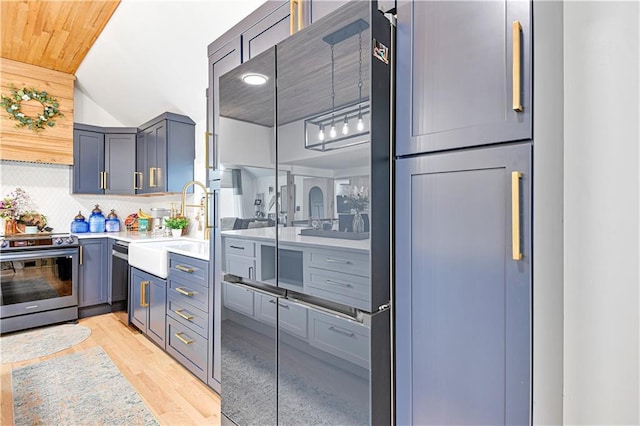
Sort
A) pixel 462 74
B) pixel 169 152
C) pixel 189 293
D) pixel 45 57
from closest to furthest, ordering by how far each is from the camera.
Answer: pixel 462 74, pixel 189 293, pixel 45 57, pixel 169 152

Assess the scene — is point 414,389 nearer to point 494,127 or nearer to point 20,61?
point 494,127

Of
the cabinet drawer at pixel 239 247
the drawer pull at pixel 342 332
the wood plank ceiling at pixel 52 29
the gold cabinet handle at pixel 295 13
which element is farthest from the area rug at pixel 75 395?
the wood plank ceiling at pixel 52 29

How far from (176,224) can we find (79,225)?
1397 millimetres

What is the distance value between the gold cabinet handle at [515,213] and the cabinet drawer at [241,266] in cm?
111

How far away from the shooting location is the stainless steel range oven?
10.6 feet

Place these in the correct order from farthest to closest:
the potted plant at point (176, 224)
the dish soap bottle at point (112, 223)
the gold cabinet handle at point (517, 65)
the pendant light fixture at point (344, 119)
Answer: the dish soap bottle at point (112, 223), the potted plant at point (176, 224), the pendant light fixture at point (344, 119), the gold cabinet handle at point (517, 65)

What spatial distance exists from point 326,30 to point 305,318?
111cm

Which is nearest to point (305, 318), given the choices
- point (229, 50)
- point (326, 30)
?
point (326, 30)

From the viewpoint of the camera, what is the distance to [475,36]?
38.8 inches

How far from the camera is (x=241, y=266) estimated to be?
5.53ft

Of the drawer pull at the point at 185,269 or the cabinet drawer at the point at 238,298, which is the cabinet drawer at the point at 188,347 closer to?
the drawer pull at the point at 185,269

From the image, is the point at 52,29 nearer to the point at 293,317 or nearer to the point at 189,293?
the point at 189,293

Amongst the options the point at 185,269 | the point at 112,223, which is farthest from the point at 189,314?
the point at 112,223

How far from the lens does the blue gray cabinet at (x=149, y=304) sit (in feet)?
9.08
